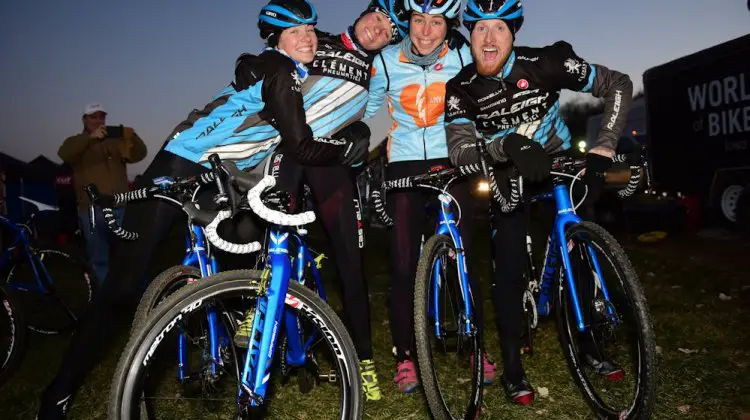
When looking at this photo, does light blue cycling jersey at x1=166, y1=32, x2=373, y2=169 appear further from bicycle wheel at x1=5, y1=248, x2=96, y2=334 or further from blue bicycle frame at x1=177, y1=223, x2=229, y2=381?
bicycle wheel at x1=5, y1=248, x2=96, y2=334

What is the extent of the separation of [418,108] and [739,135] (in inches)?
369

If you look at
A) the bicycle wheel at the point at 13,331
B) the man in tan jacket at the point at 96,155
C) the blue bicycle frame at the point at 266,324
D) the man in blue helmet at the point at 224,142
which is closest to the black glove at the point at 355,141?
the man in blue helmet at the point at 224,142

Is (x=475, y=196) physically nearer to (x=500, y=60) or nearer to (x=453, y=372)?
(x=500, y=60)

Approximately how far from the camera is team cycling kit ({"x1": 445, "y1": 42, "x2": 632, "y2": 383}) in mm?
3484

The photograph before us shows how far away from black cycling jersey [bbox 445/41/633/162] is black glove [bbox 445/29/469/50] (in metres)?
0.30

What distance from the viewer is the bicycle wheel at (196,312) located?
218cm

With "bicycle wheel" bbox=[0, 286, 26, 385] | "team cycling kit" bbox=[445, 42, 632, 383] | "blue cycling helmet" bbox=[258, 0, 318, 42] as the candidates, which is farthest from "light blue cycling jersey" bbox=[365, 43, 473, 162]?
"bicycle wheel" bbox=[0, 286, 26, 385]

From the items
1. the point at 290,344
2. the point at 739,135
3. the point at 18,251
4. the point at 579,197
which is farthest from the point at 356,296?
the point at 739,135

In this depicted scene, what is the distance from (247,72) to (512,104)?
1.64 m

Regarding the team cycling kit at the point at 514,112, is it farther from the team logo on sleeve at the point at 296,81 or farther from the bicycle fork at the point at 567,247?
the team logo on sleeve at the point at 296,81

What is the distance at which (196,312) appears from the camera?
8.19 ft

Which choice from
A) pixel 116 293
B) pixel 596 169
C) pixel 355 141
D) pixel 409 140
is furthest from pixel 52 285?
pixel 596 169

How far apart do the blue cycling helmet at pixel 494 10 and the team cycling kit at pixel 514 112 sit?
9.5 inches

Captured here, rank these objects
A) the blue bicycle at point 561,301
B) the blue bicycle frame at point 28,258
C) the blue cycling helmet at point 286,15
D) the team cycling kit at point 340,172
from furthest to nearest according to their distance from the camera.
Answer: the blue bicycle frame at point 28,258
the team cycling kit at point 340,172
the blue cycling helmet at point 286,15
the blue bicycle at point 561,301
